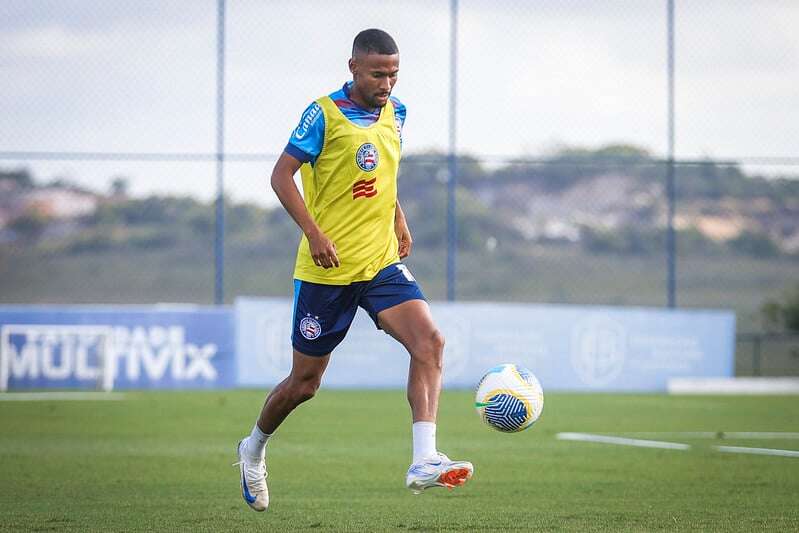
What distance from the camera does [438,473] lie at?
6574 mm

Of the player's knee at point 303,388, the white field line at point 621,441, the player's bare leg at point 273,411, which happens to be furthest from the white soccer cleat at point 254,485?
the white field line at point 621,441

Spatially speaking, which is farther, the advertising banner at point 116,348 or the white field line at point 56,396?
the advertising banner at point 116,348

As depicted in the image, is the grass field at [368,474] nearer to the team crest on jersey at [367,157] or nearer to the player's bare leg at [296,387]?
the player's bare leg at [296,387]

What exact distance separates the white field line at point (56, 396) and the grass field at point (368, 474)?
101cm

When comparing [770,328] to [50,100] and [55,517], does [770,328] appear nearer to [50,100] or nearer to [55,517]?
[50,100]

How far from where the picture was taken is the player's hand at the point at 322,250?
6.79m

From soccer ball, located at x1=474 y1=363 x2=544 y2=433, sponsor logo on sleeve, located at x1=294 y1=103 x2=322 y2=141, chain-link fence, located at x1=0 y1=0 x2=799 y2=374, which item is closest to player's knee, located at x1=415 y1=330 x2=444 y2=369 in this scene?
soccer ball, located at x1=474 y1=363 x2=544 y2=433

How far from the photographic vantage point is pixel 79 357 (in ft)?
58.8

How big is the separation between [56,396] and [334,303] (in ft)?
34.4

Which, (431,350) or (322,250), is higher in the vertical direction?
(322,250)

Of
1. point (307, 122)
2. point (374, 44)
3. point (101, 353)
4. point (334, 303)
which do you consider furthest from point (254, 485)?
point (101, 353)

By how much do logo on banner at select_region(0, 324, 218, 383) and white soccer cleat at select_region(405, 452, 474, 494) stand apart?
1166cm

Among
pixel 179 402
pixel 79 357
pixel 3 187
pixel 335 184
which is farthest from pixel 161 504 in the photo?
pixel 3 187

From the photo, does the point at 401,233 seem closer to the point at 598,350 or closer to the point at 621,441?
the point at 621,441
